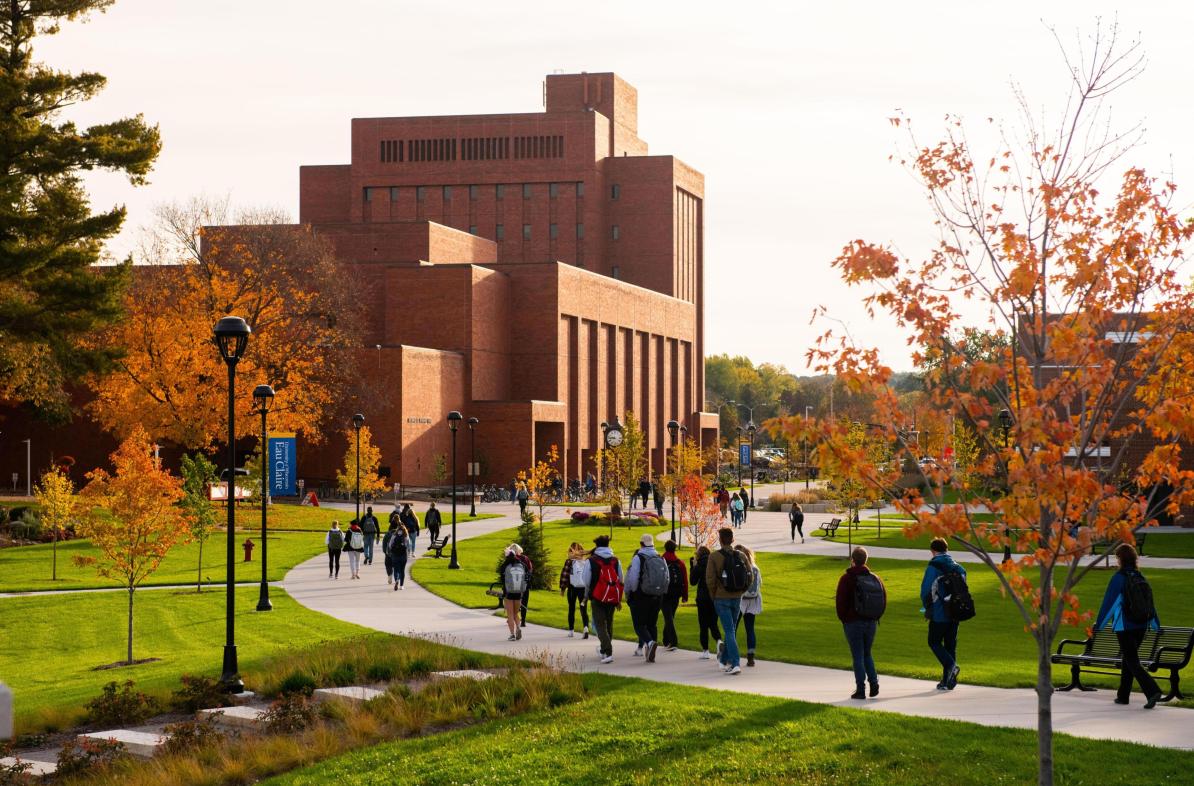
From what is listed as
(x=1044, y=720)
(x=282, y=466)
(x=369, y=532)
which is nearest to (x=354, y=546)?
(x=369, y=532)

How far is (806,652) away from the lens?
62.2 ft

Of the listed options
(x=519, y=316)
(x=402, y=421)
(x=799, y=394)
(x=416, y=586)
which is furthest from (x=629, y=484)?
(x=799, y=394)

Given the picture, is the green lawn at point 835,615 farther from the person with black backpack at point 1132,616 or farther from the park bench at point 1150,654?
the person with black backpack at point 1132,616

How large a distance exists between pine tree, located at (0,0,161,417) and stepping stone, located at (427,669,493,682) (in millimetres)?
23211

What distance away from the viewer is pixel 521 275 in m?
86.4

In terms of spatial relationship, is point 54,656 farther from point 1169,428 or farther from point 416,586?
point 1169,428

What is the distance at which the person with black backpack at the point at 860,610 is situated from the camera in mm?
14031

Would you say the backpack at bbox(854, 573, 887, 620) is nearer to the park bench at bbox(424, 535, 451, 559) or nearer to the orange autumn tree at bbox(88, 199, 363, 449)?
the park bench at bbox(424, 535, 451, 559)

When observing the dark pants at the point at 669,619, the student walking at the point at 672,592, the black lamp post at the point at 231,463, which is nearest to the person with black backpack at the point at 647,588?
the student walking at the point at 672,592

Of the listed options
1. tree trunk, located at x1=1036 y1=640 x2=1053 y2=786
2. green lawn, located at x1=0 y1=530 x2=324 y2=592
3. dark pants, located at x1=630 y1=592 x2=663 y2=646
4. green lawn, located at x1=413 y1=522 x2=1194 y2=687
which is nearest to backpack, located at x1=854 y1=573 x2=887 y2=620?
green lawn, located at x1=413 y1=522 x2=1194 y2=687

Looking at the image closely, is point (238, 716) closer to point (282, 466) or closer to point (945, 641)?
point (945, 641)

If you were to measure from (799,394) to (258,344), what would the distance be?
139354 mm

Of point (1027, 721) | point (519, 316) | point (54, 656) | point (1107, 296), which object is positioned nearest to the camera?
point (1107, 296)

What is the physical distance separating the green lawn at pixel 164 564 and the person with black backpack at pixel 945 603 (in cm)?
2102
